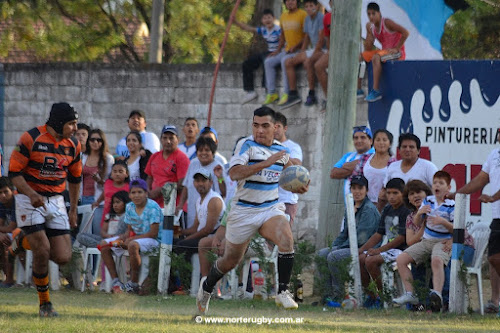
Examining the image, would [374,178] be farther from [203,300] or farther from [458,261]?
[203,300]

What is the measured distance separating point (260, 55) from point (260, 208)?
26.3 ft

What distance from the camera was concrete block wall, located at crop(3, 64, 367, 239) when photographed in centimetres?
1844

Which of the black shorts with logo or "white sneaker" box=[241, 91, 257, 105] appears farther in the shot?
"white sneaker" box=[241, 91, 257, 105]

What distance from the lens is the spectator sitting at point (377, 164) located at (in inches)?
548

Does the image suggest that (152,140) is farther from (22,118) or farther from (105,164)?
(22,118)

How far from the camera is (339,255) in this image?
13289 mm

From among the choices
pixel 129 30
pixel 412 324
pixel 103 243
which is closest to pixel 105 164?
pixel 103 243

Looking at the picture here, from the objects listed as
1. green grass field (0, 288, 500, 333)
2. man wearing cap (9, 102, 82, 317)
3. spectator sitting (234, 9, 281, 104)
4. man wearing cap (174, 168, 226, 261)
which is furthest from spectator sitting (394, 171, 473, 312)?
spectator sitting (234, 9, 281, 104)

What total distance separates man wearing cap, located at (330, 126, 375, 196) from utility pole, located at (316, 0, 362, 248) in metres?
0.33

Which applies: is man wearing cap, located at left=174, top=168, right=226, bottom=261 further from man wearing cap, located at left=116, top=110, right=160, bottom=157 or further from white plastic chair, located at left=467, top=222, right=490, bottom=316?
white plastic chair, located at left=467, top=222, right=490, bottom=316

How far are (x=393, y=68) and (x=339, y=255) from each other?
12.1 feet

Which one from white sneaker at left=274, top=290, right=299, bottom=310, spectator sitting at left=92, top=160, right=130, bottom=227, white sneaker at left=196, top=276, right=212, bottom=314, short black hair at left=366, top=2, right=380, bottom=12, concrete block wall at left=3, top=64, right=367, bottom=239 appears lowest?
→ white sneaker at left=196, top=276, right=212, bottom=314

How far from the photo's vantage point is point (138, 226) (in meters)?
14.8

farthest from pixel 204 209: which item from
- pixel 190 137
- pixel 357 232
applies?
pixel 357 232
